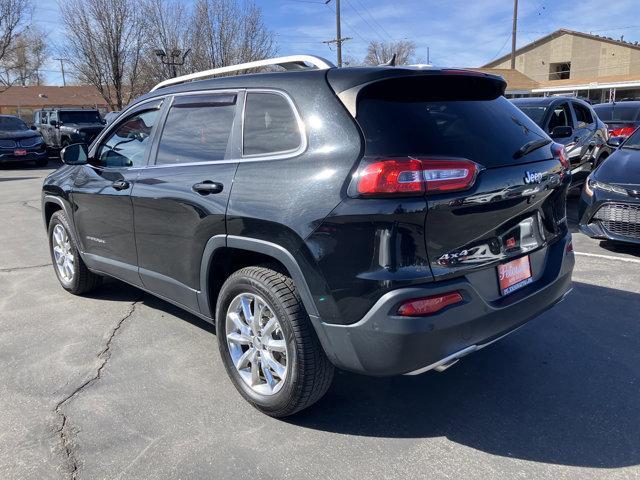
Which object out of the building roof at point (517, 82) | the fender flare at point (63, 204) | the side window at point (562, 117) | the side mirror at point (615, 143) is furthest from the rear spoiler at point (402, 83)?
the building roof at point (517, 82)

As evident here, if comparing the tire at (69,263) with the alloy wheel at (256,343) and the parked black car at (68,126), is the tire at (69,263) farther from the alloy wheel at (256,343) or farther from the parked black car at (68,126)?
the parked black car at (68,126)

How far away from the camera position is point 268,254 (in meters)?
2.85

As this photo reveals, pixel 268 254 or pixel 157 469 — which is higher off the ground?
pixel 268 254

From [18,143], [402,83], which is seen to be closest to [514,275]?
[402,83]

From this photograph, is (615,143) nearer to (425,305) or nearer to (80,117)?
(425,305)

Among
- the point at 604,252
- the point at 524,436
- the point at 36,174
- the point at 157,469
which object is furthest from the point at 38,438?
the point at 36,174

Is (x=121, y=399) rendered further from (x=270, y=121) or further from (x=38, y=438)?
(x=270, y=121)

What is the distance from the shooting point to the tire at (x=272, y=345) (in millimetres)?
2793

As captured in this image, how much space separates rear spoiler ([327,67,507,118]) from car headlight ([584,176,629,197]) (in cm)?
366

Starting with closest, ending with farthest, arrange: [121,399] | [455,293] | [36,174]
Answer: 1. [455,293]
2. [121,399]
3. [36,174]

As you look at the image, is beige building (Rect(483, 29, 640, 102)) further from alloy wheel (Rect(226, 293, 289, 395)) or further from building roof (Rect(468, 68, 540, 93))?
alloy wheel (Rect(226, 293, 289, 395))

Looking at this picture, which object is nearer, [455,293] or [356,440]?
[455,293]

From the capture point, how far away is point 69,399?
3336 mm

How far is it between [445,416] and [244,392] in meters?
1.16
